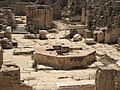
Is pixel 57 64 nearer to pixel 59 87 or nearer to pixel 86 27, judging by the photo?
pixel 59 87

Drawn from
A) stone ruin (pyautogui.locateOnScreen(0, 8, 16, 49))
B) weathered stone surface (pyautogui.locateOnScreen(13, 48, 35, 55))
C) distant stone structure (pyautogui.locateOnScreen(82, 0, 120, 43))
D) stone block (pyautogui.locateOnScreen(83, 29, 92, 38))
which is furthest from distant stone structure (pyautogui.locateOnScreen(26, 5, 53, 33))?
weathered stone surface (pyautogui.locateOnScreen(13, 48, 35, 55))

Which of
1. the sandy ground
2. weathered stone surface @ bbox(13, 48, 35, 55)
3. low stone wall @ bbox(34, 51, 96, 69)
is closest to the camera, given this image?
the sandy ground

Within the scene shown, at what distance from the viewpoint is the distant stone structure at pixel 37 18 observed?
26.7 metres

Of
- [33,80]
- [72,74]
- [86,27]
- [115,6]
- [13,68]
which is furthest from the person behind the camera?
[86,27]

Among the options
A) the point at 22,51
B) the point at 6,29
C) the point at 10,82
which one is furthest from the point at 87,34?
the point at 10,82

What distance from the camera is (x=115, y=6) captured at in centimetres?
2438

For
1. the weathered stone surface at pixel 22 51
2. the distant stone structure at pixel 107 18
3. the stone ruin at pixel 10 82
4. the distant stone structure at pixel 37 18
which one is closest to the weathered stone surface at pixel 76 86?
the stone ruin at pixel 10 82

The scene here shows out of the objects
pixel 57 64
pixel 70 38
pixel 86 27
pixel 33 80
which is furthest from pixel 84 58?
pixel 86 27

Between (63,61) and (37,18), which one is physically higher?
(37,18)

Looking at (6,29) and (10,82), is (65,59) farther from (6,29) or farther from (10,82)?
(6,29)

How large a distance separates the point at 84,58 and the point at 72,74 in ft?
5.95

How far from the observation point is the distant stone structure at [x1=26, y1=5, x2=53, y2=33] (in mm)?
26734

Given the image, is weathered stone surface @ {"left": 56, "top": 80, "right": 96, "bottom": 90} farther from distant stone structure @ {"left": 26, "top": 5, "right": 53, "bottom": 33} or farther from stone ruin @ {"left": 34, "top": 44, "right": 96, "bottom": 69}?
distant stone structure @ {"left": 26, "top": 5, "right": 53, "bottom": 33}

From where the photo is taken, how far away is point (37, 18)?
27.0m
